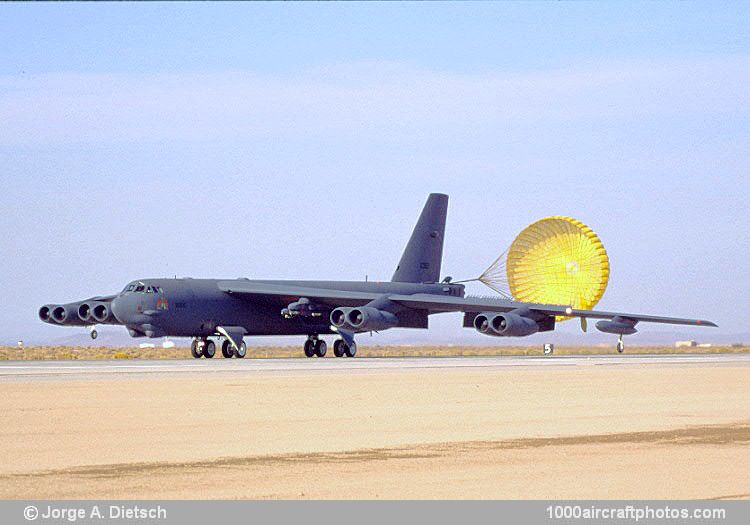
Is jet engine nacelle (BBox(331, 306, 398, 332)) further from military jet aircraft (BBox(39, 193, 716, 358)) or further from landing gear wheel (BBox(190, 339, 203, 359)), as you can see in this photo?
landing gear wheel (BBox(190, 339, 203, 359))

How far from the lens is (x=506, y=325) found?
51.9 meters

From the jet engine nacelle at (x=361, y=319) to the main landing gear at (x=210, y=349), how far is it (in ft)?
13.8

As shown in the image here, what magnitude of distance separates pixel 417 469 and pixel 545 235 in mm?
49156

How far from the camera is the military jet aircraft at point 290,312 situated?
50562 millimetres

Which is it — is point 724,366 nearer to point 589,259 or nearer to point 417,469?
point 589,259

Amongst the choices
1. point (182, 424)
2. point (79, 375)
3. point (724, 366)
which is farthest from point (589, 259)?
point (182, 424)

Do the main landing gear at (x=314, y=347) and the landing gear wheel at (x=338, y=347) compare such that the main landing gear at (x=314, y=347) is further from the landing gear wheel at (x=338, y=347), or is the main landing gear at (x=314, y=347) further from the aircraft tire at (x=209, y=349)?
the aircraft tire at (x=209, y=349)

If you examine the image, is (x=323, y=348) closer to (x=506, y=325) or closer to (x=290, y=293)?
(x=290, y=293)

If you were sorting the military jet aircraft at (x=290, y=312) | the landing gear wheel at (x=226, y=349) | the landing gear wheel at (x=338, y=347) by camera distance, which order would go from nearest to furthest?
the military jet aircraft at (x=290, y=312) < the landing gear wheel at (x=226, y=349) < the landing gear wheel at (x=338, y=347)

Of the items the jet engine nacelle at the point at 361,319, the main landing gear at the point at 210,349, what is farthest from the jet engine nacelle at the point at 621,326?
the main landing gear at the point at 210,349

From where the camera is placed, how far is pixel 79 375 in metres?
32.7

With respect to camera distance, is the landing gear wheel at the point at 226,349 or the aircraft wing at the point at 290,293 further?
the landing gear wheel at the point at 226,349

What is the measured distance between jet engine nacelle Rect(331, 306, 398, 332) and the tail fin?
8.74m
